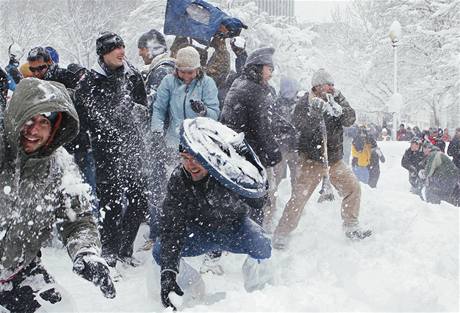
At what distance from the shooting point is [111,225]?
15.2ft

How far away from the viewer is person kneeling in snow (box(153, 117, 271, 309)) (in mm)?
3449

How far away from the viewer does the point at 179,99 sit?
5.03 m

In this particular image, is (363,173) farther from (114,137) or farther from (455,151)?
(114,137)

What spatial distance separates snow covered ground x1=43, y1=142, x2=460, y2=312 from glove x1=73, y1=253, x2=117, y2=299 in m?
0.40

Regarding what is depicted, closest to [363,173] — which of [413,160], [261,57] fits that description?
[413,160]

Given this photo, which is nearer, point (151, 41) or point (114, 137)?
point (114, 137)

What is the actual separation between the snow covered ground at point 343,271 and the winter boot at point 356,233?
58 millimetres

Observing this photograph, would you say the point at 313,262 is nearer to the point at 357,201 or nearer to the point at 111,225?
the point at 357,201

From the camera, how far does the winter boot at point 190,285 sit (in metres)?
3.86

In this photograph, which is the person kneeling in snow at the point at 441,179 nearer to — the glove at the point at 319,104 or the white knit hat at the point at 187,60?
the glove at the point at 319,104

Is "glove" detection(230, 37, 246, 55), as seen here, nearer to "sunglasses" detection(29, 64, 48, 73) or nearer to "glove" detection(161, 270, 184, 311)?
"sunglasses" detection(29, 64, 48, 73)

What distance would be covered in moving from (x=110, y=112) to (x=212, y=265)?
153 centimetres

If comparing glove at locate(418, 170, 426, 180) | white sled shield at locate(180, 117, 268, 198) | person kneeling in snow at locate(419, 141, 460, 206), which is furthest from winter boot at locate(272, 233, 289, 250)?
glove at locate(418, 170, 426, 180)

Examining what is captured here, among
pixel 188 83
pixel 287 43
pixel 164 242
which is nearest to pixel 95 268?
pixel 164 242
